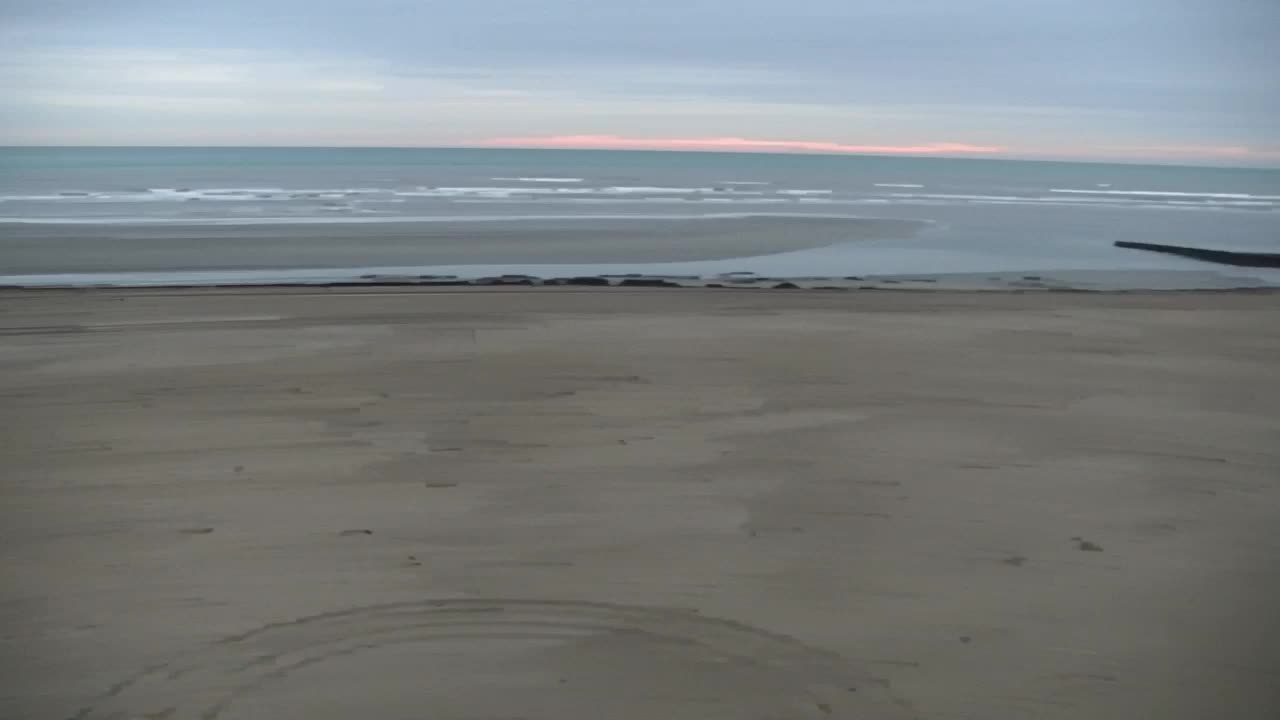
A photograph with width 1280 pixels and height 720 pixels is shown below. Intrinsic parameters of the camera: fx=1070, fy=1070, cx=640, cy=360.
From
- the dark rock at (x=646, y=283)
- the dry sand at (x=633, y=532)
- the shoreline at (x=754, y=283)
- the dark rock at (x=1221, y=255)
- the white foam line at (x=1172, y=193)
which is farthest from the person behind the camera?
the white foam line at (x=1172, y=193)

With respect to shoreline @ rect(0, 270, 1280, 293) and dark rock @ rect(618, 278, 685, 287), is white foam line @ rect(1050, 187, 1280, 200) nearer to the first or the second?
shoreline @ rect(0, 270, 1280, 293)

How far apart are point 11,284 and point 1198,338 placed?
760 centimetres

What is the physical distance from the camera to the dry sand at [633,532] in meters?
1.99

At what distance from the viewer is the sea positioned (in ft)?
28.9

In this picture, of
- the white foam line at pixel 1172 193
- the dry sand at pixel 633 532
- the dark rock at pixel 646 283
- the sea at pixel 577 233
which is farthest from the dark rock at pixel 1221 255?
the white foam line at pixel 1172 193

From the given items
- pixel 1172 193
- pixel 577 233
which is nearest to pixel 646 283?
pixel 577 233

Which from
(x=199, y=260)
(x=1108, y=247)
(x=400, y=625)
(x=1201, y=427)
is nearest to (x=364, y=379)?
(x=400, y=625)

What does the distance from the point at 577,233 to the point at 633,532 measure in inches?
370

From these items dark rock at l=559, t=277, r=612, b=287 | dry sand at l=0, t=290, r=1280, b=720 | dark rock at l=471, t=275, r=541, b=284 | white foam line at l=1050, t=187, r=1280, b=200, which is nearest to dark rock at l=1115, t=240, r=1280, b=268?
dry sand at l=0, t=290, r=1280, b=720

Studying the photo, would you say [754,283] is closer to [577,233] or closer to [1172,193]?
[577,233]

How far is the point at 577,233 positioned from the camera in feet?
39.1

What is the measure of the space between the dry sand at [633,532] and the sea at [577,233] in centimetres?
359

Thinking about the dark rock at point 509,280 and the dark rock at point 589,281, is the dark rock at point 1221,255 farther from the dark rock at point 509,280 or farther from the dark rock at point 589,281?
the dark rock at point 509,280

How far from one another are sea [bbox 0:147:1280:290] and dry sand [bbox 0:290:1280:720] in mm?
3593
